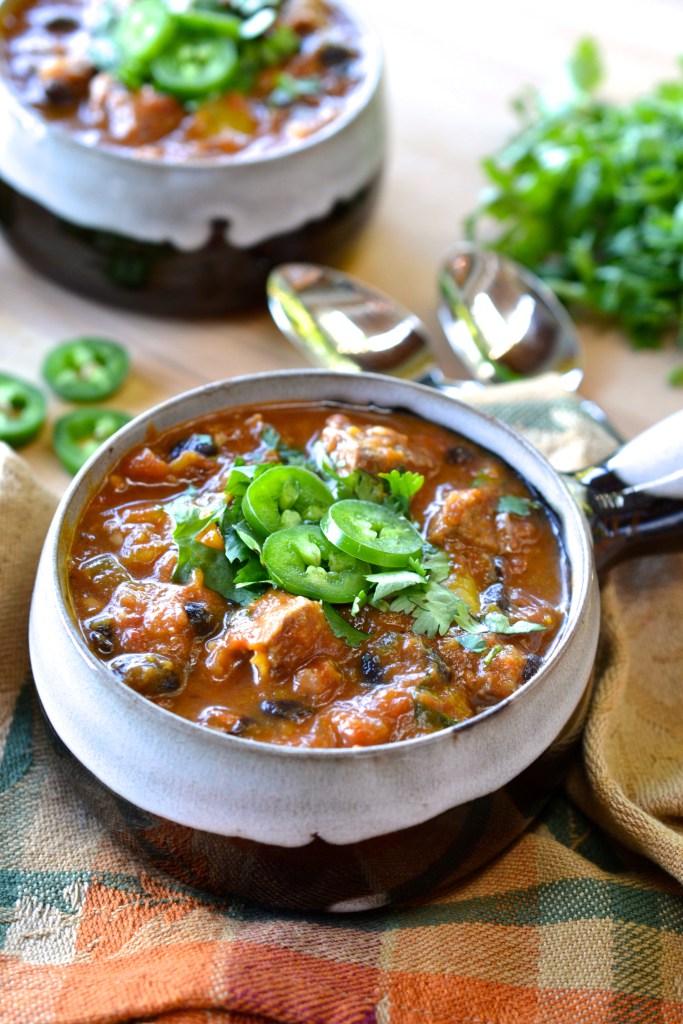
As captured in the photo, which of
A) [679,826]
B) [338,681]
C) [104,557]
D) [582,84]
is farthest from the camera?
[582,84]

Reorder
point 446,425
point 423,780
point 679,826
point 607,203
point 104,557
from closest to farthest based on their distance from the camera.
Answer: point 423,780
point 104,557
point 679,826
point 446,425
point 607,203

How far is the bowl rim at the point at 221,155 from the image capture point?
291cm

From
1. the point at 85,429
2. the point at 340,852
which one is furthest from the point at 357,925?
the point at 85,429

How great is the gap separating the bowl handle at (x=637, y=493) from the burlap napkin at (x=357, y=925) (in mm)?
225

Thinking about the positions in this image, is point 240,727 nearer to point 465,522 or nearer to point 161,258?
point 465,522

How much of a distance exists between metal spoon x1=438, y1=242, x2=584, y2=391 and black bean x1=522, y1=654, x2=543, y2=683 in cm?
137

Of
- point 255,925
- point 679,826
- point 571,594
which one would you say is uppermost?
point 571,594

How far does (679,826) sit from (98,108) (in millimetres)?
2313

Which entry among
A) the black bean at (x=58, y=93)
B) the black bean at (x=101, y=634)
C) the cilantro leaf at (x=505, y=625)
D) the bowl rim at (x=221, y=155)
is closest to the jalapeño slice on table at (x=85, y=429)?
the bowl rim at (x=221, y=155)

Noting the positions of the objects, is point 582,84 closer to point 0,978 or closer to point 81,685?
point 81,685

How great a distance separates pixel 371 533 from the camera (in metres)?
1.96

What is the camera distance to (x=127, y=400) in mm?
3117

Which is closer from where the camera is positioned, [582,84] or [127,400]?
[127,400]

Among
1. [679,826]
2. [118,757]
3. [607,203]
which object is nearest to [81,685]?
[118,757]
